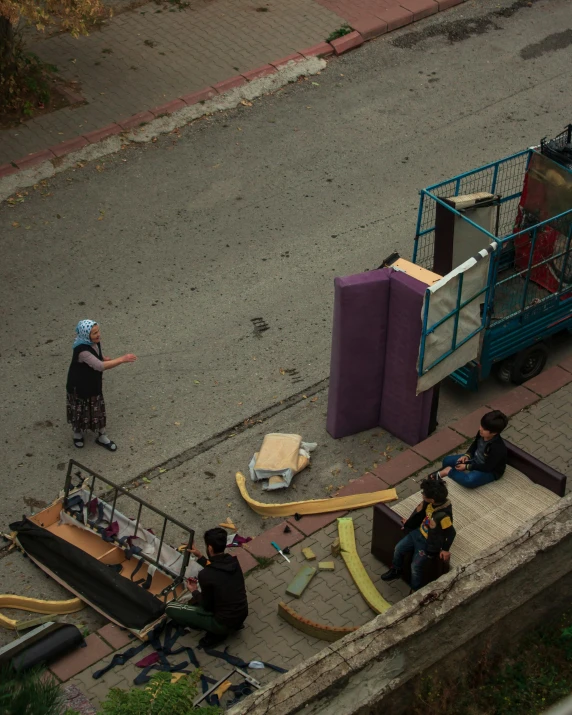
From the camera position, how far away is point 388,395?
10.0m

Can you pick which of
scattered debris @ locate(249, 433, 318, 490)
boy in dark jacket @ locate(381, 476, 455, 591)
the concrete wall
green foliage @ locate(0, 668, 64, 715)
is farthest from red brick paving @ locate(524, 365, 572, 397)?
green foliage @ locate(0, 668, 64, 715)

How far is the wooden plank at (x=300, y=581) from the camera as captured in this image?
8508mm

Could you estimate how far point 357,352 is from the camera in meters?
9.66

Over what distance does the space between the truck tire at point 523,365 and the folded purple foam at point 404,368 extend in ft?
3.90

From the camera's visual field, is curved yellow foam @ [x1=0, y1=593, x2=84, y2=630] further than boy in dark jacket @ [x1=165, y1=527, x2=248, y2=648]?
Yes

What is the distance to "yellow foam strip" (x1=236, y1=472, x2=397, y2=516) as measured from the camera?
9.27m

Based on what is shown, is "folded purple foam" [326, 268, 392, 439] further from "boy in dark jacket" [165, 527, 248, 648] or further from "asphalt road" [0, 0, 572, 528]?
"boy in dark jacket" [165, 527, 248, 648]

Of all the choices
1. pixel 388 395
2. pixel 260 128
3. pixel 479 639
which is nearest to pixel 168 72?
pixel 260 128

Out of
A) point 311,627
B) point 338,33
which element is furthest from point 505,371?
point 338,33

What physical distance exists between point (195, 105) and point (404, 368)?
6948 mm

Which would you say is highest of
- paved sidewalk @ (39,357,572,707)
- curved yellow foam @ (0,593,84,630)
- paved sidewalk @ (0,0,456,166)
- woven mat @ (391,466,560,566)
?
paved sidewalk @ (0,0,456,166)

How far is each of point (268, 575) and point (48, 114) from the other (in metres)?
8.61

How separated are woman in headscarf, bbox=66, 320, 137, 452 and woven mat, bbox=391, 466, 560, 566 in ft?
10.1

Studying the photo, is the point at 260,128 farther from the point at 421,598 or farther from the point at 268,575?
the point at 421,598
